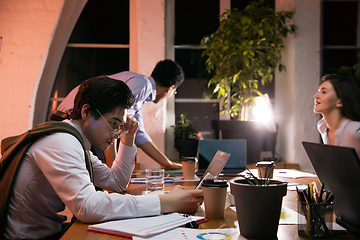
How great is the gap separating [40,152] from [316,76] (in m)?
3.04

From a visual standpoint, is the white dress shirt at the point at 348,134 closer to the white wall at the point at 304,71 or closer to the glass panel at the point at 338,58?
the white wall at the point at 304,71

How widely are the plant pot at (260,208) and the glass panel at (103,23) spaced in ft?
10.6

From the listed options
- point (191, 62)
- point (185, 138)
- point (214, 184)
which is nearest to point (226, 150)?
point (214, 184)

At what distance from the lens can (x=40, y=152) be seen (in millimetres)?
1010

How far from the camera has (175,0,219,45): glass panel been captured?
3.69 metres

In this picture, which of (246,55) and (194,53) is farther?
(194,53)

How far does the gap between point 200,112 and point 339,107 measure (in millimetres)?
1813

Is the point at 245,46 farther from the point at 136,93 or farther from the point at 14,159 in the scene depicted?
the point at 14,159

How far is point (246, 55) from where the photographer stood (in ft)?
10.2

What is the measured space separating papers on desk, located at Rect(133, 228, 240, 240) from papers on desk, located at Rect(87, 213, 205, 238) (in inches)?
0.8

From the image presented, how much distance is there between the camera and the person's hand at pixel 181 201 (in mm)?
982

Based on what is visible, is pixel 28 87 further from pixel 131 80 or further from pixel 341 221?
pixel 341 221

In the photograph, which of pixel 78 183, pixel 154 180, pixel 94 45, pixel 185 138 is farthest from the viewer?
pixel 94 45

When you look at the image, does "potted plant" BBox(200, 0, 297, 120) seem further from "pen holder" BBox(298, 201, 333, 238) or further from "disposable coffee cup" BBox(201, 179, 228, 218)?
"pen holder" BBox(298, 201, 333, 238)
